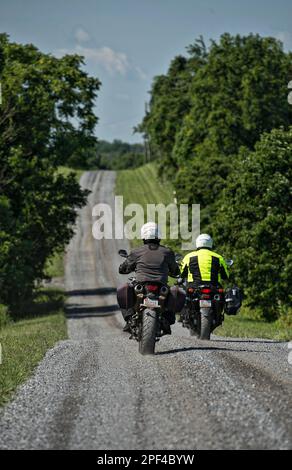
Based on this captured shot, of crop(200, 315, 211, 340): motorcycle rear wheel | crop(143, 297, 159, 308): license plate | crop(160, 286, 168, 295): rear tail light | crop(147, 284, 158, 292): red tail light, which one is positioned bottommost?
crop(200, 315, 211, 340): motorcycle rear wheel

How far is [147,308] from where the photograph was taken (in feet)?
48.7

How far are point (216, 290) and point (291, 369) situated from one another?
6266mm

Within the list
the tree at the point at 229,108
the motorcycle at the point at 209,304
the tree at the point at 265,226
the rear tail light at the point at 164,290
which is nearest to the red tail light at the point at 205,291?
the motorcycle at the point at 209,304

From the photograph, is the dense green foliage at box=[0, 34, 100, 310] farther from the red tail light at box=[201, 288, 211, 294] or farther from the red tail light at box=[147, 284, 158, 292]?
the red tail light at box=[147, 284, 158, 292]

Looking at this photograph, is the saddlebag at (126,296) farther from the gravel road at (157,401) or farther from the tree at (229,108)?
the tree at (229,108)

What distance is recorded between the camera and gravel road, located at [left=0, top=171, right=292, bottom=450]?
780 cm

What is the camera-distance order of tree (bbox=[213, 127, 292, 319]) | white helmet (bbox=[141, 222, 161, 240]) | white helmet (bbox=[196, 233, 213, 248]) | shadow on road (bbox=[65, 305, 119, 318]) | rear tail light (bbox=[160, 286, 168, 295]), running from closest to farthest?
rear tail light (bbox=[160, 286, 168, 295]) < white helmet (bbox=[141, 222, 161, 240]) < white helmet (bbox=[196, 233, 213, 248]) < tree (bbox=[213, 127, 292, 319]) < shadow on road (bbox=[65, 305, 119, 318])

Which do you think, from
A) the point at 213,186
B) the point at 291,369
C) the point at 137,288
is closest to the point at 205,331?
the point at 137,288

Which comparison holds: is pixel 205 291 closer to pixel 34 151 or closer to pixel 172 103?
pixel 34 151

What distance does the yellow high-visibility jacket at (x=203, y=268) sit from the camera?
18516 millimetres

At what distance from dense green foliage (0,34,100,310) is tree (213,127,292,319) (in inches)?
379

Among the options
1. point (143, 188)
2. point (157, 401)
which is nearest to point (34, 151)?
point (157, 401)

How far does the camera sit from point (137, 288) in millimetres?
15047

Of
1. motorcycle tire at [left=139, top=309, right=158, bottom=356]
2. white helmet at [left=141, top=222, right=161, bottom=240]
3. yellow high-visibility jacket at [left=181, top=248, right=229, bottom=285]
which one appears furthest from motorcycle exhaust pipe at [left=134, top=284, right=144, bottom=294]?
yellow high-visibility jacket at [left=181, top=248, right=229, bottom=285]
